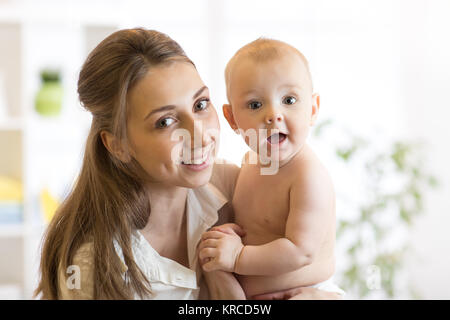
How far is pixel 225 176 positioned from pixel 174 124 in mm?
163

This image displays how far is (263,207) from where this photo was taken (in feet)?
2.35

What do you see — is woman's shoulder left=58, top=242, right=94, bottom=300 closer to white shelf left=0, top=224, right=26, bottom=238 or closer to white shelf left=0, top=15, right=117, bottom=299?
white shelf left=0, top=15, right=117, bottom=299

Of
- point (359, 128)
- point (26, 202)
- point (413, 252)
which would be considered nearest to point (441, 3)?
point (359, 128)

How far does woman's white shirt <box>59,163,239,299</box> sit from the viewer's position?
68 centimetres

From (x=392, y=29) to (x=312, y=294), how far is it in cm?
234

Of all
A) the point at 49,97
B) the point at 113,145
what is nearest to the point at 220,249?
the point at 113,145

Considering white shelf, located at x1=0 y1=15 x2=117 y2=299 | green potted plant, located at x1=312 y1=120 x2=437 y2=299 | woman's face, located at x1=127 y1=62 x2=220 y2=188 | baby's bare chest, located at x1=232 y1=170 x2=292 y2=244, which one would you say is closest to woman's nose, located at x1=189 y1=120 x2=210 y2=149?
woman's face, located at x1=127 y1=62 x2=220 y2=188

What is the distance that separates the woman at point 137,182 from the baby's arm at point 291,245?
36 millimetres

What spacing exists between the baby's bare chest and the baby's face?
0.04 meters

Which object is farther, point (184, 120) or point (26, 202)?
point (26, 202)

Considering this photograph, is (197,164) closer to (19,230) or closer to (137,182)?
(137,182)

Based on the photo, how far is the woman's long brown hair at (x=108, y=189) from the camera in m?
0.66

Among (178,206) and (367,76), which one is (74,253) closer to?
(178,206)
